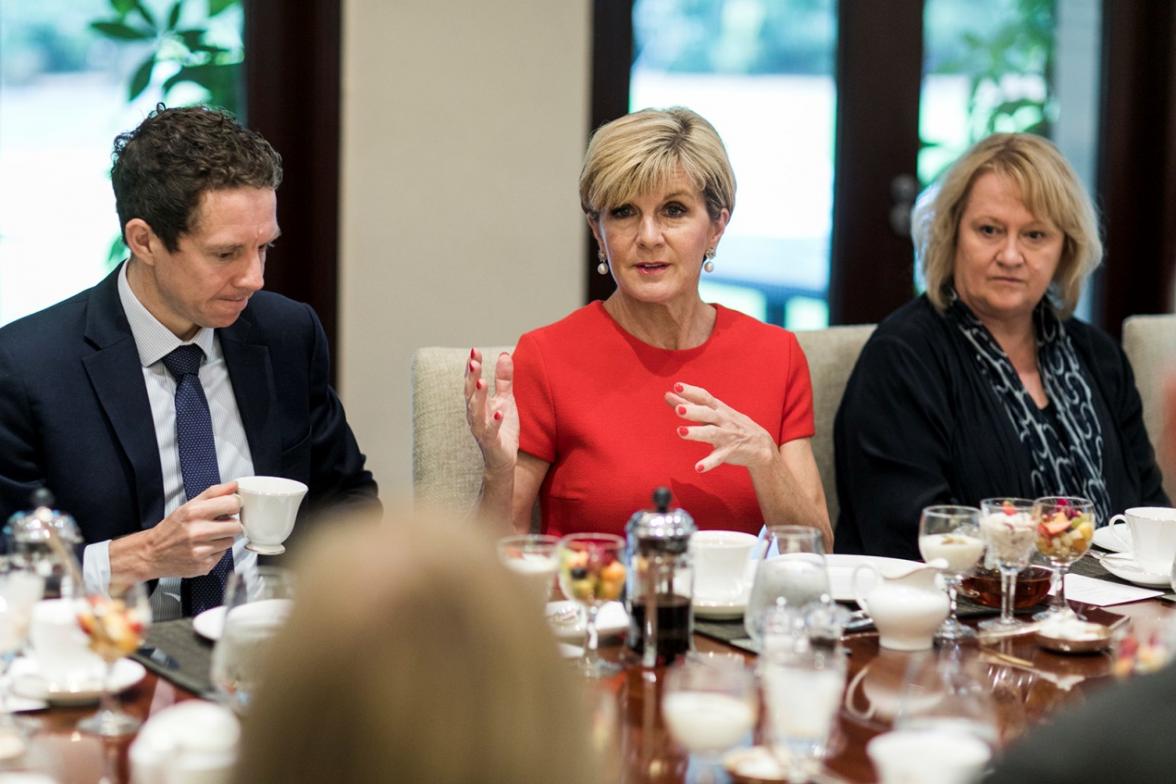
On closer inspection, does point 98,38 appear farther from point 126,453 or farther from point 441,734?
point 441,734

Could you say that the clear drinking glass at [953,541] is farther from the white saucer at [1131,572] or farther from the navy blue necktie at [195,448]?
the navy blue necktie at [195,448]

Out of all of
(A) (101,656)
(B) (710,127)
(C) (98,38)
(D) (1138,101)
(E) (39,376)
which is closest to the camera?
(A) (101,656)

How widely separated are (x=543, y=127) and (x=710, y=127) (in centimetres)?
137

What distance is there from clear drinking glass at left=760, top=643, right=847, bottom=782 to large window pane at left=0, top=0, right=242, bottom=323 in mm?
2850

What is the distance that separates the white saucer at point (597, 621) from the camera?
179 centimetres

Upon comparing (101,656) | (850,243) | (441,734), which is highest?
(850,243)

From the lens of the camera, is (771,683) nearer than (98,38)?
Yes

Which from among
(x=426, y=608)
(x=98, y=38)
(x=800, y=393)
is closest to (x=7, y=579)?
(x=426, y=608)

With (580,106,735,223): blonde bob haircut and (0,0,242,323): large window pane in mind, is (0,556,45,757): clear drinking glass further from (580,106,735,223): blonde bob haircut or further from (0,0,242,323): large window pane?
(0,0,242,323): large window pane

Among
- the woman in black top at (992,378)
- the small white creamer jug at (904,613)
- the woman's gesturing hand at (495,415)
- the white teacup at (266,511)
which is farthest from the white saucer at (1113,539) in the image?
the white teacup at (266,511)

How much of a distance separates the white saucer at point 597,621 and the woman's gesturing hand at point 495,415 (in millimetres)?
534

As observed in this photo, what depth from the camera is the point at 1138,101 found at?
4793 millimetres

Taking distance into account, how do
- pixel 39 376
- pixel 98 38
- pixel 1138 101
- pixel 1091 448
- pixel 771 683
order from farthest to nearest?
pixel 1138 101, pixel 98 38, pixel 1091 448, pixel 39 376, pixel 771 683

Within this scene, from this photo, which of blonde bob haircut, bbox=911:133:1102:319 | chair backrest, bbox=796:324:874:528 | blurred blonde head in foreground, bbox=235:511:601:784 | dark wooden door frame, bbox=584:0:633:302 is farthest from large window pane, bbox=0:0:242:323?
blurred blonde head in foreground, bbox=235:511:601:784
